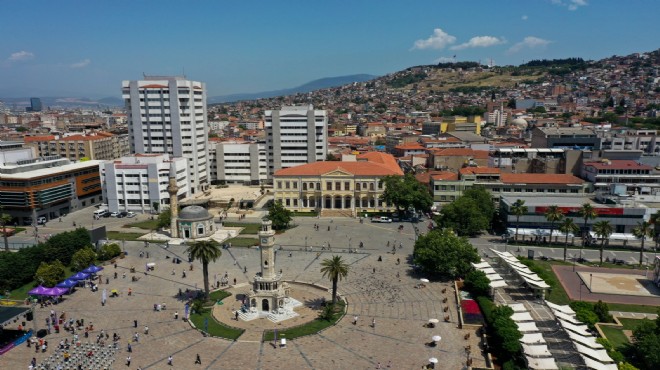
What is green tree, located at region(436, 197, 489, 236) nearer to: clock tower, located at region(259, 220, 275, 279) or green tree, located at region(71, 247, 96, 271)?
clock tower, located at region(259, 220, 275, 279)

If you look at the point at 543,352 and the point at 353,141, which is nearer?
the point at 543,352

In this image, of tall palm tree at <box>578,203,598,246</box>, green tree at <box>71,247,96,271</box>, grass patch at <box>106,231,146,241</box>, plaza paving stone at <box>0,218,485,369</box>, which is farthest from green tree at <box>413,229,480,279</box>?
grass patch at <box>106,231,146,241</box>

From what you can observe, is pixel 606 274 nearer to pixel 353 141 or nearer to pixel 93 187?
pixel 93 187

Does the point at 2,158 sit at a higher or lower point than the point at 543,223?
higher

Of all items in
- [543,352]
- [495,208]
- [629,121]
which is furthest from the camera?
[629,121]

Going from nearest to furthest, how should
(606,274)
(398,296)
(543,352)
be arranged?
(543,352)
(398,296)
(606,274)

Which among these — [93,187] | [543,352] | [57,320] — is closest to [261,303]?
[57,320]

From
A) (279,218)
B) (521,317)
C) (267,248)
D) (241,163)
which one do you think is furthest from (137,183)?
(521,317)
